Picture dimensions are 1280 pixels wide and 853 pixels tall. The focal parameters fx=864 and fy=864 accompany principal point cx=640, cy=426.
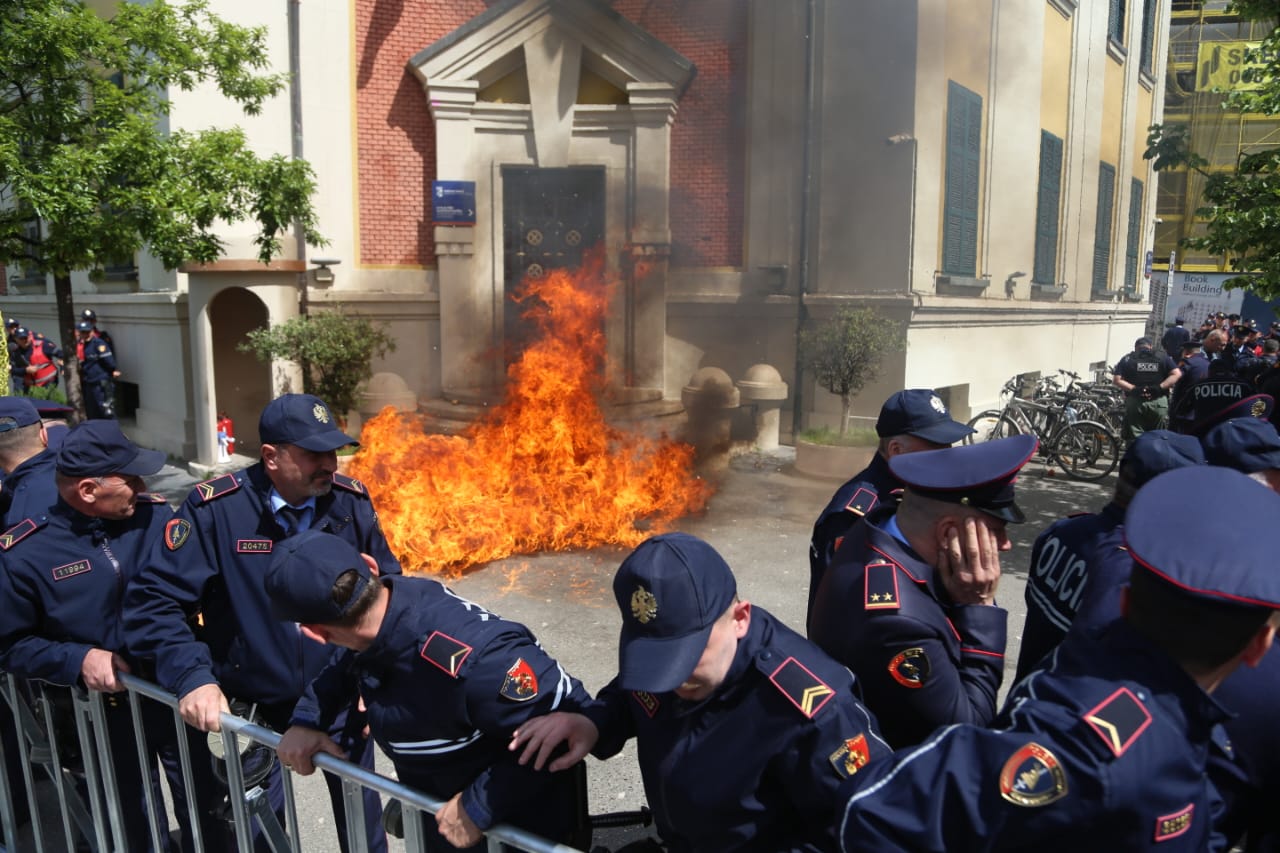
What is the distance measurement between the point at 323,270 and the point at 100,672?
9.99 m

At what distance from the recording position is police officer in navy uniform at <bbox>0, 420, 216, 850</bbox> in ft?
9.30

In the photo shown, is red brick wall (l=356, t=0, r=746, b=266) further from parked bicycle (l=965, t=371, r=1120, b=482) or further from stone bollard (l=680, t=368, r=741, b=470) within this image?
parked bicycle (l=965, t=371, r=1120, b=482)

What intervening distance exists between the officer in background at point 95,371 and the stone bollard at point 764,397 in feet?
29.3

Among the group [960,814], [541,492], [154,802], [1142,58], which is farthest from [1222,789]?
[1142,58]

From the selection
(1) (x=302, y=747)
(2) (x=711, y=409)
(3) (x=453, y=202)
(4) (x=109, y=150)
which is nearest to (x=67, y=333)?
(4) (x=109, y=150)

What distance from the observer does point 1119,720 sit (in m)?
1.27

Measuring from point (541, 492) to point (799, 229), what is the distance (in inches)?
236

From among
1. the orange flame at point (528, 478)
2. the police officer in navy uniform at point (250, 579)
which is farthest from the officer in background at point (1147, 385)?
the police officer in navy uniform at point (250, 579)

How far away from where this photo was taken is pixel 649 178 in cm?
1241

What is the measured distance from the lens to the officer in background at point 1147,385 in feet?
31.8

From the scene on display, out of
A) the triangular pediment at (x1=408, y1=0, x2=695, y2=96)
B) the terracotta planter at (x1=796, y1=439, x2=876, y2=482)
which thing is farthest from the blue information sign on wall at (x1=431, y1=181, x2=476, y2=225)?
the terracotta planter at (x1=796, y1=439, x2=876, y2=482)

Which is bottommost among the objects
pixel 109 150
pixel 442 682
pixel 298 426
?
pixel 442 682

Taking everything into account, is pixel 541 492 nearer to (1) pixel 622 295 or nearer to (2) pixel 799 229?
(1) pixel 622 295

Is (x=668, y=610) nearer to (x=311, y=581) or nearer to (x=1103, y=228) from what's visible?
(x=311, y=581)
